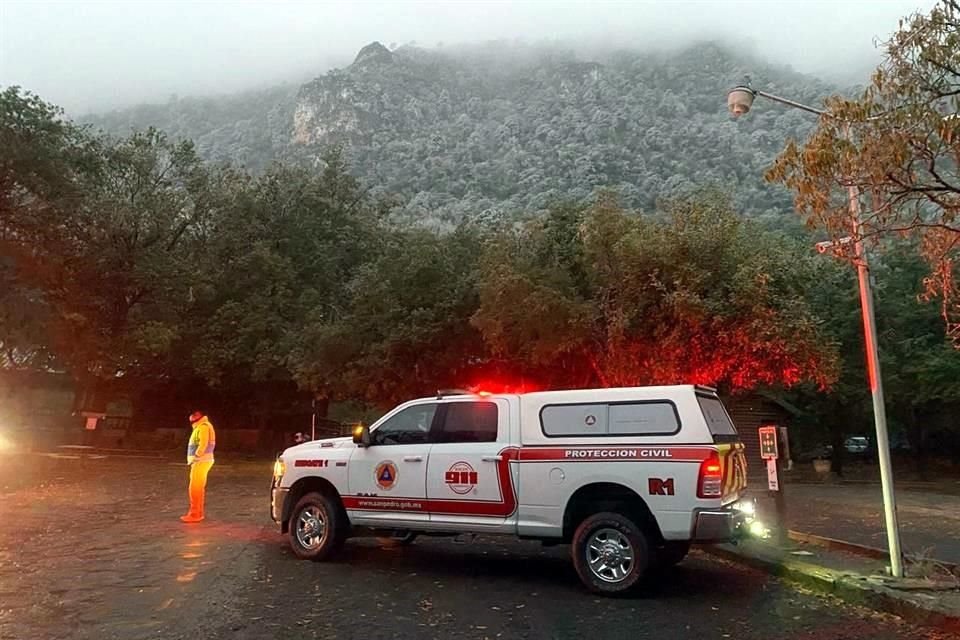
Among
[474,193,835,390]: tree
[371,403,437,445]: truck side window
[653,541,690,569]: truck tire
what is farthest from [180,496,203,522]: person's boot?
[653,541,690,569]: truck tire

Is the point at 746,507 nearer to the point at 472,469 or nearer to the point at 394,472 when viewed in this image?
the point at 472,469

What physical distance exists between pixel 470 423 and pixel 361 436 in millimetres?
1408

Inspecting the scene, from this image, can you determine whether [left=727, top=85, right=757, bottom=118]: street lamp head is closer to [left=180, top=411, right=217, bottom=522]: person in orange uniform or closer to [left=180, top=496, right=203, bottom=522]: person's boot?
[left=180, top=411, right=217, bottom=522]: person in orange uniform

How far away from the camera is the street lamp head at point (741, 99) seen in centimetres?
980

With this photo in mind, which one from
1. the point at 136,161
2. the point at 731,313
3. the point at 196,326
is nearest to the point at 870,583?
the point at 731,313

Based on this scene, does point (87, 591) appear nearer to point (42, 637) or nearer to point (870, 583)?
point (42, 637)

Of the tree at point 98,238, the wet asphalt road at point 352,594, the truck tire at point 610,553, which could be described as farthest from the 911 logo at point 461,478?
the tree at point 98,238

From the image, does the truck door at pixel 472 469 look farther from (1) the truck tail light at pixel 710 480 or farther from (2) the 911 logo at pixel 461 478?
(1) the truck tail light at pixel 710 480

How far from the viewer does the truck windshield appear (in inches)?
324

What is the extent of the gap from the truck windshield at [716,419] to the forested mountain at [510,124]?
4487 centimetres

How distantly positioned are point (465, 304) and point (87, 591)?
15.9m

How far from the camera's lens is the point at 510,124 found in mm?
126875

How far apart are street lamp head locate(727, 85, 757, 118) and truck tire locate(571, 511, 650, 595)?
5.35 meters

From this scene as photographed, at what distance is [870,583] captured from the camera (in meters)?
8.05
